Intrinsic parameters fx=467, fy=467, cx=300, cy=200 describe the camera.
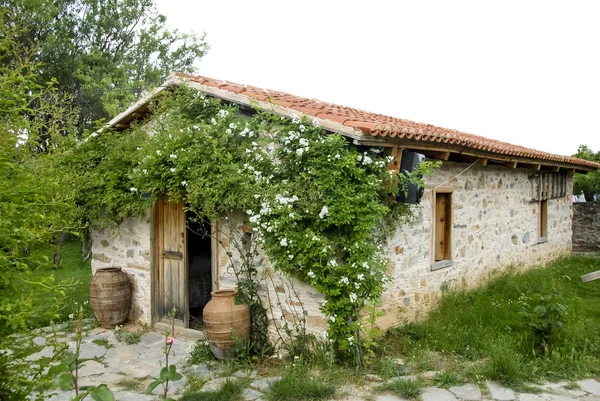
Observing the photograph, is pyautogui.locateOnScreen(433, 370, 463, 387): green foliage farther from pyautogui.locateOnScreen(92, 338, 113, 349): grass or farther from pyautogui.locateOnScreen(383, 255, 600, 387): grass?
pyautogui.locateOnScreen(92, 338, 113, 349): grass

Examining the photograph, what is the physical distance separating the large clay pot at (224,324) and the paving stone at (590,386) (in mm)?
3425

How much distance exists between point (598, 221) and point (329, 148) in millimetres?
12773

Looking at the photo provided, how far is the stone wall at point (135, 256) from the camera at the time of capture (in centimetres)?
699

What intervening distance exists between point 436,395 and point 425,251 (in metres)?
2.55

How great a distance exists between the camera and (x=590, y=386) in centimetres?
440

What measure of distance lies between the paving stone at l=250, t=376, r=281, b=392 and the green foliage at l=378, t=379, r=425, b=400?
1026 mm

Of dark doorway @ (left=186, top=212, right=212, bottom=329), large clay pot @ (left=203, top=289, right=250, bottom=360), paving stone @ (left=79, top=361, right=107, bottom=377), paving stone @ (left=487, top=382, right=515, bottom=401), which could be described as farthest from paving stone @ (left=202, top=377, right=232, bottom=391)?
dark doorway @ (left=186, top=212, right=212, bottom=329)

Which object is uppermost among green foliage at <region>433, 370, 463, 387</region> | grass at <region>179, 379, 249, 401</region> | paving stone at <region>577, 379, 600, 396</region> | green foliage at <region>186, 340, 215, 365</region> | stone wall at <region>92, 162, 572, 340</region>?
stone wall at <region>92, 162, 572, 340</region>

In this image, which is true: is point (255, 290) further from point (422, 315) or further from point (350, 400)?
point (422, 315)

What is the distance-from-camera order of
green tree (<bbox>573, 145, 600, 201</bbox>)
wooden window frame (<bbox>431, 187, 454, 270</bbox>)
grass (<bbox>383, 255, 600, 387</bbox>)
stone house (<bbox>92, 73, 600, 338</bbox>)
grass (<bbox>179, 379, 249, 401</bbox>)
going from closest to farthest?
grass (<bbox>179, 379, 249, 401</bbox>), grass (<bbox>383, 255, 600, 387</bbox>), stone house (<bbox>92, 73, 600, 338</bbox>), wooden window frame (<bbox>431, 187, 454, 270</bbox>), green tree (<bbox>573, 145, 600, 201</bbox>)

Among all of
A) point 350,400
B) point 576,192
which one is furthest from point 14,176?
point 576,192

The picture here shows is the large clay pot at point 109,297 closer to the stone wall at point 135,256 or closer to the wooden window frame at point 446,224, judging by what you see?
the stone wall at point 135,256

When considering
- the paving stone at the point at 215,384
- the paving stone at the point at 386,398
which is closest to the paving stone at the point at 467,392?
the paving stone at the point at 386,398

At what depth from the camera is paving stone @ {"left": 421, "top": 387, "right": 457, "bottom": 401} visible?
4094 millimetres
